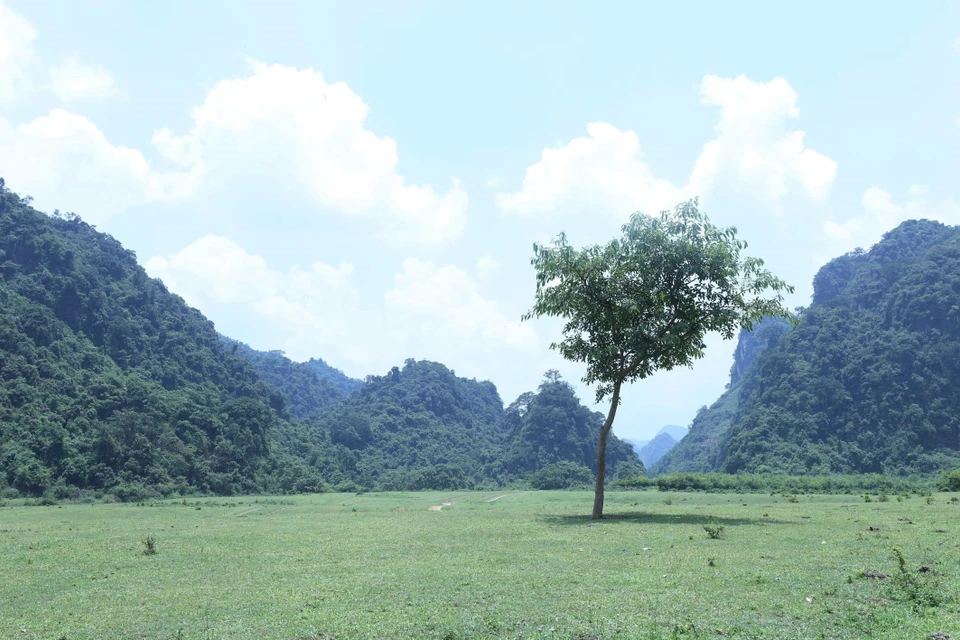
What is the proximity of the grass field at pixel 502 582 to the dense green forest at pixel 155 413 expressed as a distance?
52707 mm

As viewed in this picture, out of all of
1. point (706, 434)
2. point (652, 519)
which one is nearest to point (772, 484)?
point (652, 519)

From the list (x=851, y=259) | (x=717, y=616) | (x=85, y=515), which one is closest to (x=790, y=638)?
(x=717, y=616)

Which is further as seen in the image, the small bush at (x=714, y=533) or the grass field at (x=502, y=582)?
the small bush at (x=714, y=533)

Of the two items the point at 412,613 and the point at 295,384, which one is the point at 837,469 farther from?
the point at 295,384

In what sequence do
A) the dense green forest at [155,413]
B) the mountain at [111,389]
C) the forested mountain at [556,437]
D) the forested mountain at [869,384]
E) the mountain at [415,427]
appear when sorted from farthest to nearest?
the forested mountain at [556,437] → the mountain at [415,427] → the forested mountain at [869,384] → the dense green forest at [155,413] → the mountain at [111,389]

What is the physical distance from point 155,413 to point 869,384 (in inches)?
3963

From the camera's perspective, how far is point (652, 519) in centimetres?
3291

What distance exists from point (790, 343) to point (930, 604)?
11525 centimetres

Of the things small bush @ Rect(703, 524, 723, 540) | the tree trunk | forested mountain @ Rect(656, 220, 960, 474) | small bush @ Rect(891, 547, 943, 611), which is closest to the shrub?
forested mountain @ Rect(656, 220, 960, 474)

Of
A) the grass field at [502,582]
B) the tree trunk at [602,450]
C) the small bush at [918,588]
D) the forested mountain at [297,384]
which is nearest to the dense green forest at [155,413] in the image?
the forested mountain at [297,384]

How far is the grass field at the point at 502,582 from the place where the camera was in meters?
12.5

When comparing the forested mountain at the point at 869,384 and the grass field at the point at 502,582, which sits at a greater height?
the forested mountain at the point at 869,384

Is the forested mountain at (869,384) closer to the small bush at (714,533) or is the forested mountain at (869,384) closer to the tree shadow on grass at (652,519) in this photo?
the tree shadow on grass at (652,519)

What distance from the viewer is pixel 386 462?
125750mm
